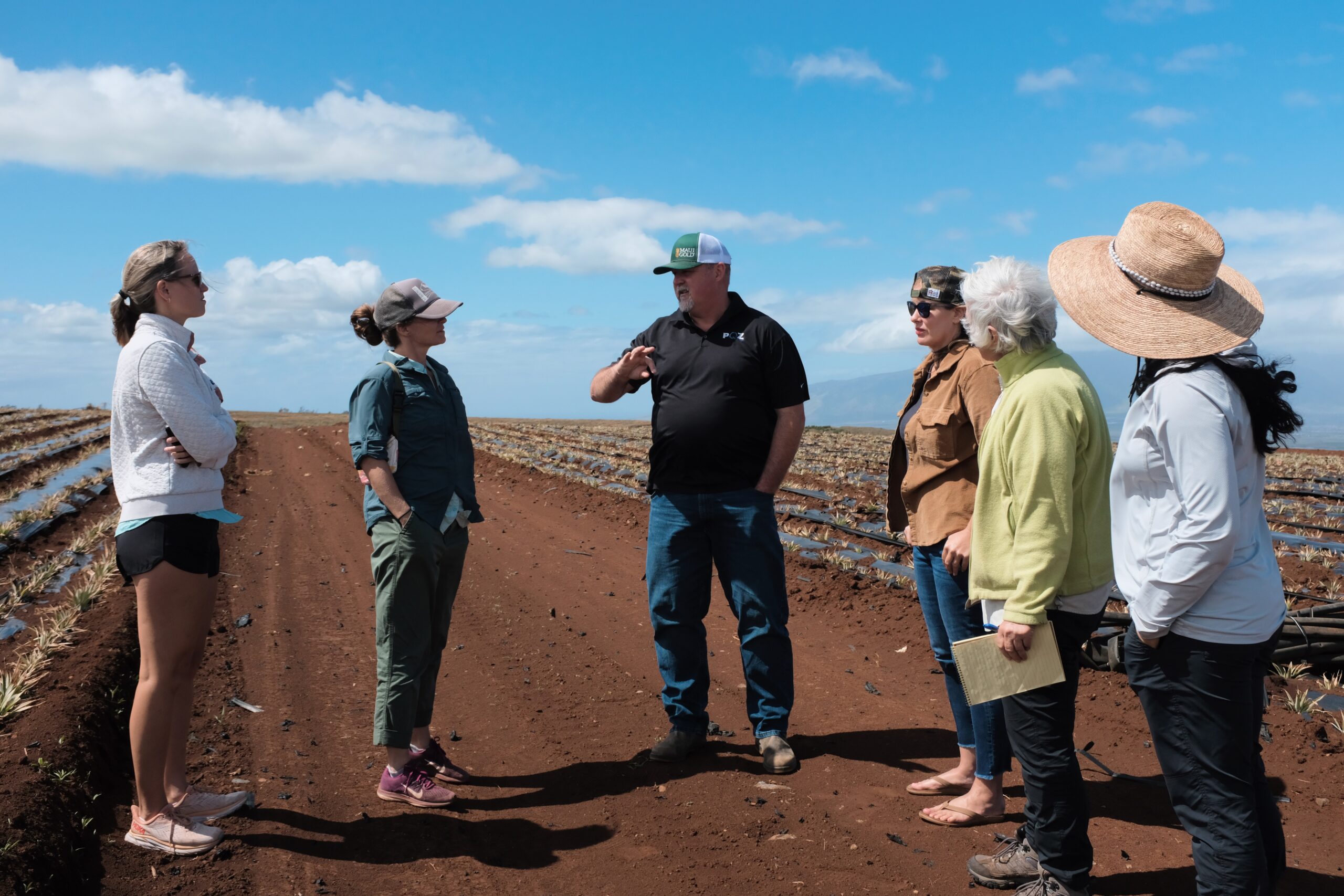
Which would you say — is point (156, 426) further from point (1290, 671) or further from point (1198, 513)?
point (1290, 671)

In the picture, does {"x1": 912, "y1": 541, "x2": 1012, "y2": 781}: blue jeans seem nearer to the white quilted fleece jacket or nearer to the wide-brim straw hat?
the wide-brim straw hat

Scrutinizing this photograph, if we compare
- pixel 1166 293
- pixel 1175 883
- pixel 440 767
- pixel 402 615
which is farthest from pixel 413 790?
pixel 1166 293

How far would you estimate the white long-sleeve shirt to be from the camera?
7.70ft

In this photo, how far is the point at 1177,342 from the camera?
8.13ft

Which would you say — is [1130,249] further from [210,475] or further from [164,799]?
[164,799]

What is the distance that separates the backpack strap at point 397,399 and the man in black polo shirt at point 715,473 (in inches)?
38.5

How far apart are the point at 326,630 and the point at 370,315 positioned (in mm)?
3352

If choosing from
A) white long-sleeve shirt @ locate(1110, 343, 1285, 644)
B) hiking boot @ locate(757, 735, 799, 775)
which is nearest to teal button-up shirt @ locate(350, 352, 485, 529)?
hiking boot @ locate(757, 735, 799, 775)

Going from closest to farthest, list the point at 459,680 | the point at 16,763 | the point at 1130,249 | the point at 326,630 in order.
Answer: the point at 1130,249, the point at 16,763, the point at 459,680, the point at 326,630

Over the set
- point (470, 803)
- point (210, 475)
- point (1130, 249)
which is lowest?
point (470, 803)

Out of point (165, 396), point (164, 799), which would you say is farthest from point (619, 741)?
point (165, 396)

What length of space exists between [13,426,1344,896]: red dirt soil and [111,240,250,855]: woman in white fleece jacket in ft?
1.54

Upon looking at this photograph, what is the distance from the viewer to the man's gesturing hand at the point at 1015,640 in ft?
9.27

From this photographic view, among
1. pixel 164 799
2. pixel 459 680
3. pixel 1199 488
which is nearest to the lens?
pixel 1199 488
